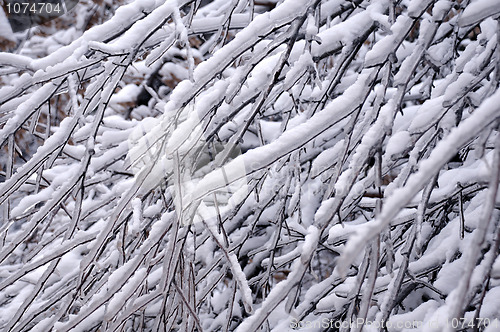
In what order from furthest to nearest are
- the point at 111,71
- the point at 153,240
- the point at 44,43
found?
the point at 44,43 < the point at 111,71 < the point at 153,240

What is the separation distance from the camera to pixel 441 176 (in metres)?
1.90

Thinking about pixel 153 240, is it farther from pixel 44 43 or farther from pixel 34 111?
pixel 44 43

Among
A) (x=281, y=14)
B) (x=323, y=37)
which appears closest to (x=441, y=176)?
(x=323, y=37)

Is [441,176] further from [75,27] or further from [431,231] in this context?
[75,27]

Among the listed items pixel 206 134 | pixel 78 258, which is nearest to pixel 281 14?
pixel 206 134

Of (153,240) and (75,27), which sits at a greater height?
(75,27)

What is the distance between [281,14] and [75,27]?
463 centimetres

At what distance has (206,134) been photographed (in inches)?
46.1

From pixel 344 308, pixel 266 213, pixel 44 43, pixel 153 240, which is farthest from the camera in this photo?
pixel 44 43

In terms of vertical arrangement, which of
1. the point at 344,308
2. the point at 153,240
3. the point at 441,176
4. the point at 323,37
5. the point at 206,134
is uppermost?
the point at 323,37

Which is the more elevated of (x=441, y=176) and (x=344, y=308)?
(x=441, y=176)

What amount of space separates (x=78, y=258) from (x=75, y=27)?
11.4 ft

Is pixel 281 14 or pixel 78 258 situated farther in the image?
pixel 78 258

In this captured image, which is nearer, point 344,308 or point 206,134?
point 206,134
